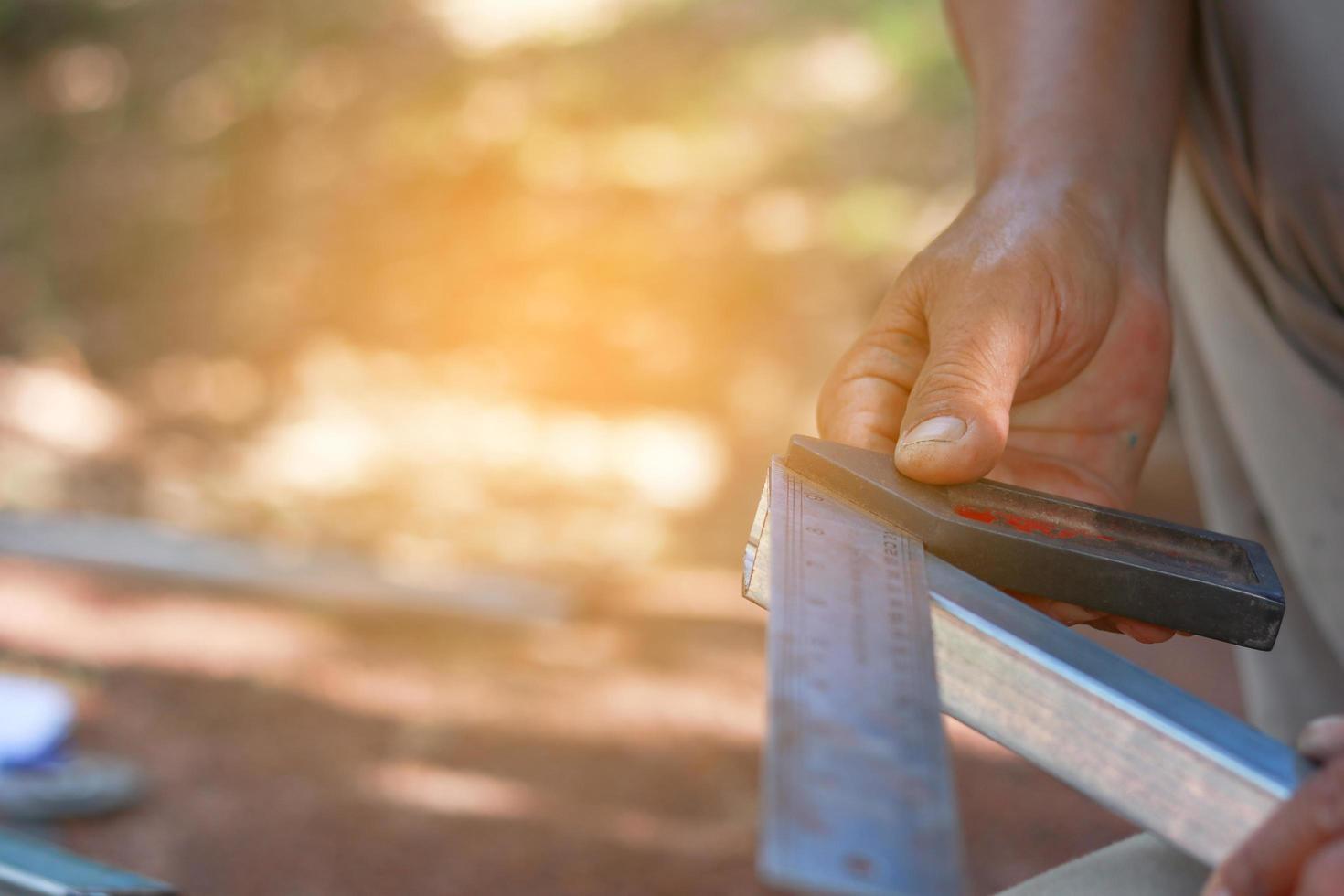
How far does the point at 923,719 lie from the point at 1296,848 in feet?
0.94

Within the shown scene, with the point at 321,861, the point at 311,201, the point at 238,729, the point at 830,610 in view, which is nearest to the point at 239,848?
the point at 321,861

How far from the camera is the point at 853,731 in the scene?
2.67 ft

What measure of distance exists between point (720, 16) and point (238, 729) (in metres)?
6.04

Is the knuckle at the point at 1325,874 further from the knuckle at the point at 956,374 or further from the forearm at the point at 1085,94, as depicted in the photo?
the forearm at the point at 1085,94

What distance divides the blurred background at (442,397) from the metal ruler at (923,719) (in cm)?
168

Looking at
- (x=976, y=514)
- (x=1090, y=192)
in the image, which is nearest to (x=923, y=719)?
(x=976, y=514)

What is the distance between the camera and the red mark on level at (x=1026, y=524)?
3.89 ft

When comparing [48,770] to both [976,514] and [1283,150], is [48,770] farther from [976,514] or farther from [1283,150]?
[1283,150]

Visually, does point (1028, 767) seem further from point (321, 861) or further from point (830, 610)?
point (830, 610)

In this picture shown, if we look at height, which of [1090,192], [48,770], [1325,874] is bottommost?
[1325,874]

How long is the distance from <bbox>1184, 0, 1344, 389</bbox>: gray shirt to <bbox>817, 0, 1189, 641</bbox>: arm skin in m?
0.08

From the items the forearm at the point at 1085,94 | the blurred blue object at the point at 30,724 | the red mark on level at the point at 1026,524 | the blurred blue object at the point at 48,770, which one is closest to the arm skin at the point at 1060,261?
the forearm at the point at 1085,94

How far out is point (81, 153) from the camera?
6.98 m

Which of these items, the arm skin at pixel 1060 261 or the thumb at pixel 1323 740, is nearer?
the thumb at pixel 1323 740
